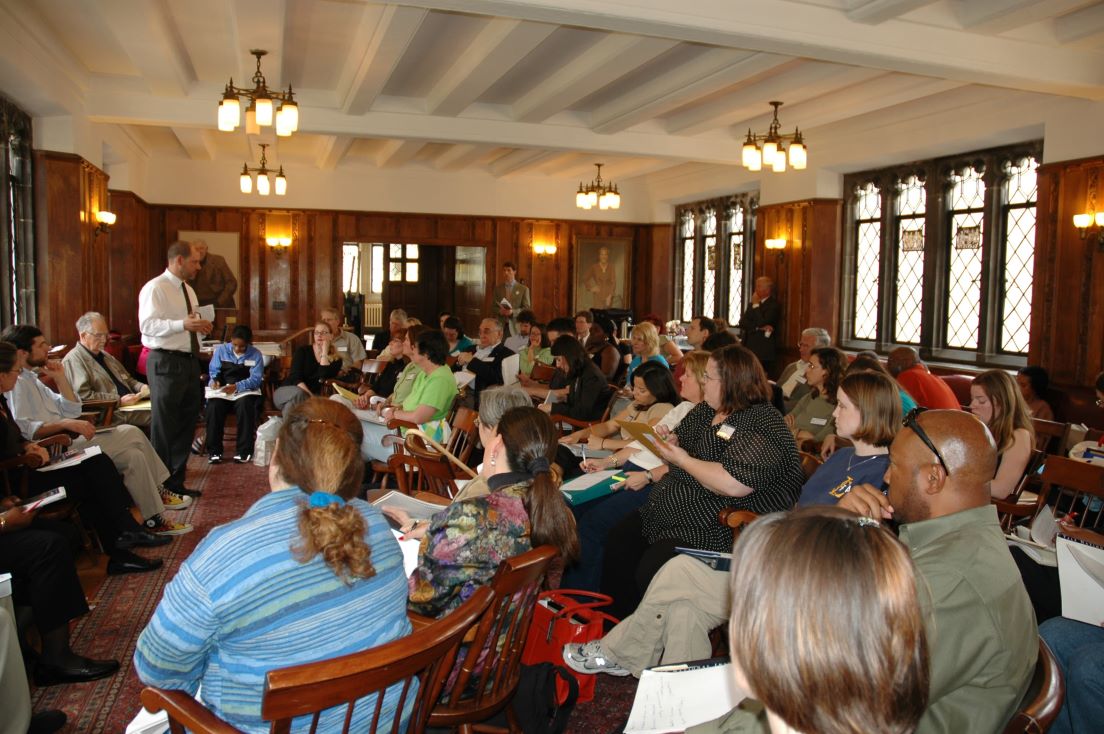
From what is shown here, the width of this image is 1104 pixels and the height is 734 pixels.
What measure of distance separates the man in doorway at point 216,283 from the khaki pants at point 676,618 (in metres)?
12.8

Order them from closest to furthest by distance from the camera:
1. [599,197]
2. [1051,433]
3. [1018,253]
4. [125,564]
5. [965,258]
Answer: [125,564], [1051,433], [1018,253], [965,258], [599,197]

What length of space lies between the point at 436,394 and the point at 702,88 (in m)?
4.29

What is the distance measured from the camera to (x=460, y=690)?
2.22 m

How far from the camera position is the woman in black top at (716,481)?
329 centimetres

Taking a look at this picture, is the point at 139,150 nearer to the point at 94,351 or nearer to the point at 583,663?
the point at 94,351

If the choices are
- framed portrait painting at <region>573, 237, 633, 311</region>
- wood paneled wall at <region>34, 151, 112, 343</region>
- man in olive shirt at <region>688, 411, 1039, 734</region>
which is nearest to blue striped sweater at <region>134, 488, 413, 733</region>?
man in olive shirt at <region>688, 411, 1039, 734</region>

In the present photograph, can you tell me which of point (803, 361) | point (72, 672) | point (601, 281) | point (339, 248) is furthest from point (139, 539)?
point (601, 281)

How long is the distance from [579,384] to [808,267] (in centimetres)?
635

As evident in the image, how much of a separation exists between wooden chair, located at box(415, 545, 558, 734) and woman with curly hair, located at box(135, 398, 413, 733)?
0.28 metres

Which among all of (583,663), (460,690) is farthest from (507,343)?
(460,690)

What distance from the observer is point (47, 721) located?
294 cm

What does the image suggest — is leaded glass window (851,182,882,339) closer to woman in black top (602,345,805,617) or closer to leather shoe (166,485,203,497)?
woman in black top (602,345,805,617)

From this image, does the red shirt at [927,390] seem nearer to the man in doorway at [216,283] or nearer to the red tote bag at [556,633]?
the red tote bag at [556,633]

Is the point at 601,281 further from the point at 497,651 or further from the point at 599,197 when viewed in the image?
the point at 497,651
